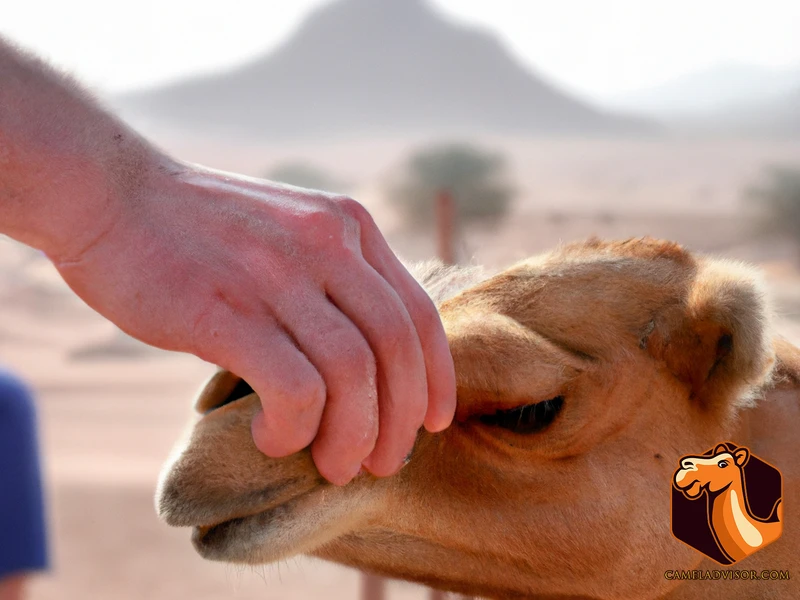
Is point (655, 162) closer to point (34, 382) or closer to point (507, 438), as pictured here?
point (34, 382)

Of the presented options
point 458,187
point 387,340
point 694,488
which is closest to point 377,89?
point 458,187

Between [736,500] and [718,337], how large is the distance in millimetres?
556

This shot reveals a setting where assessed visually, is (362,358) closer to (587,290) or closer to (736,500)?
(587,290)

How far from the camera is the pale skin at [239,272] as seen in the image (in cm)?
161

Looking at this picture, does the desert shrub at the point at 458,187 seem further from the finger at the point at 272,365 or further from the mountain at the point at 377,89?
the mountain at the point at 377,89

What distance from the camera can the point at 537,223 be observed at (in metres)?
35.0

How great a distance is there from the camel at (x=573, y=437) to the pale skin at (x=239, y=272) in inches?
22.2

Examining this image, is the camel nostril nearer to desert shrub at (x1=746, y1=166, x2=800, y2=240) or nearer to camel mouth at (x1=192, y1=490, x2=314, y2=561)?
camel mouth at (x1=192, y1=490, x2=314, y2=561)

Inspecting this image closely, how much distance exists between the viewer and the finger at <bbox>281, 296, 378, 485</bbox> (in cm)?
161

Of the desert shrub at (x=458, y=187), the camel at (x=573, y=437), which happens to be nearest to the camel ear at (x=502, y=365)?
the camel at (x=573, y=437)

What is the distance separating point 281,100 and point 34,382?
77.5 meters

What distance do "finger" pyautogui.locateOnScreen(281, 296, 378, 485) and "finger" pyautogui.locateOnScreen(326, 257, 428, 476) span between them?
0.08ft

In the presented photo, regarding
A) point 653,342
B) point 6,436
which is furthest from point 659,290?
point 6,436

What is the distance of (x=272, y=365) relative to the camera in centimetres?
158
